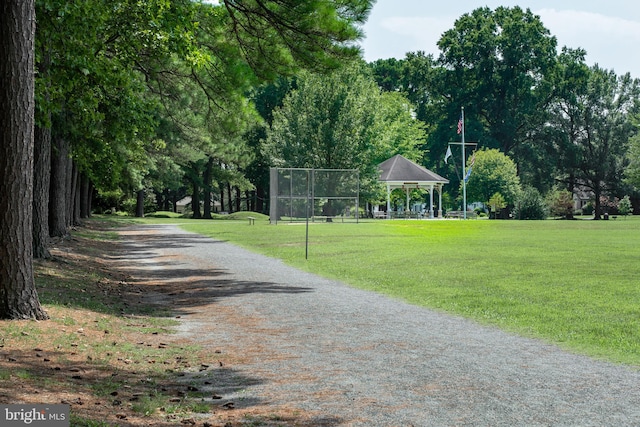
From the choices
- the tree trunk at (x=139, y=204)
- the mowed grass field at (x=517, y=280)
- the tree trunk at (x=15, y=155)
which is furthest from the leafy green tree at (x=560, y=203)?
the tree trunk at (x=15, y=155)

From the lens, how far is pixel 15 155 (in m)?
9.60

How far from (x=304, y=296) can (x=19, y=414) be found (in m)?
8.74

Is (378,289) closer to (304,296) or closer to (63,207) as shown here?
(304,296)

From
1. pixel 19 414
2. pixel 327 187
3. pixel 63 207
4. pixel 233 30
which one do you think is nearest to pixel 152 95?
pixel 63 207

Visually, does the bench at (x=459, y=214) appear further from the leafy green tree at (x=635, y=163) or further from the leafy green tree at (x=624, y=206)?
the leafy green tree at (x=624, y=206)

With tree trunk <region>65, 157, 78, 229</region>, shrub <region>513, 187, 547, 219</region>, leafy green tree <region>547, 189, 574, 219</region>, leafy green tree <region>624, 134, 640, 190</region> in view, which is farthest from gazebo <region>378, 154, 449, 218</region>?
tree trunk <region>65, 157, 78, 229</region>

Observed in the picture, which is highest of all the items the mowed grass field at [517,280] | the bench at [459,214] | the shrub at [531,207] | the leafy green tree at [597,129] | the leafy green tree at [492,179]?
the leafy green tree at [597,129]

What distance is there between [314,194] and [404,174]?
1066 inches

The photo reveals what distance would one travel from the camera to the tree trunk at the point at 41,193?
683 inches

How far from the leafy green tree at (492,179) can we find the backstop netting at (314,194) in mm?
27233

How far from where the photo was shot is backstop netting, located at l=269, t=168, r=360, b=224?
152ft

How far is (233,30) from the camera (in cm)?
1753

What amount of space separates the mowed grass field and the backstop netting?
602 inches

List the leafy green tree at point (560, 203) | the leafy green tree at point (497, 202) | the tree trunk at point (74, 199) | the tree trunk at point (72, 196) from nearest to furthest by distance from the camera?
the tree trunk at point (72, 196) < the tree trunk at point (74, 199) < the leafy green tree at point (497, 202) < the leafy green tree at point (560, 203)
